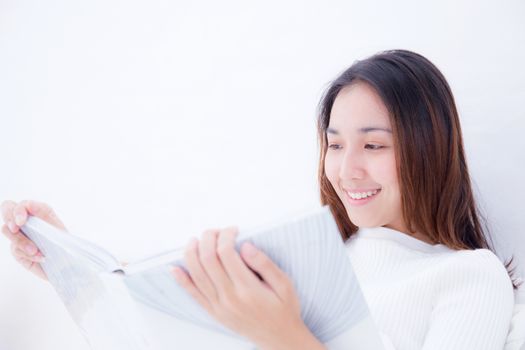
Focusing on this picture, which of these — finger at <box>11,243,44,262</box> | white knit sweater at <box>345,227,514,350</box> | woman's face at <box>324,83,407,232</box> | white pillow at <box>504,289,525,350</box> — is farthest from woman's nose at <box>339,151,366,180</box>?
finger at <box>11,243,44,262</box>

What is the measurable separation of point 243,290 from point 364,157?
0.56 meters

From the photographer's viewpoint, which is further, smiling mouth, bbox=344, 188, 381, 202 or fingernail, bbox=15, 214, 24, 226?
smiling mouth, bbox=344, 188, 381, 202

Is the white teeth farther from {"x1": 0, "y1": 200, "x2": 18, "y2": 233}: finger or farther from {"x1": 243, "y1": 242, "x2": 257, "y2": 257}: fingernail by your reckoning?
{"x1": 0, "y1": 200, "x2": 18, "y2": 233}: finger

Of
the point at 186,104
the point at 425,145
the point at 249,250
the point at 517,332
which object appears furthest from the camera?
the point at 186,104

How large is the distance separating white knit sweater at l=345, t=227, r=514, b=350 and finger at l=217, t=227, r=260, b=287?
18.5 inches

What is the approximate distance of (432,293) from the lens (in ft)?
3.59

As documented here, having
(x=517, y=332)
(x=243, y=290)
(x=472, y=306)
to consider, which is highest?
(x=243, y=290)

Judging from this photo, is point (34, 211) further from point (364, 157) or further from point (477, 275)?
point (477, 275)

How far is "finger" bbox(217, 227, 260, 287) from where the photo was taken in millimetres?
662

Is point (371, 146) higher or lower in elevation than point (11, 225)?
lower

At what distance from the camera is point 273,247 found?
684mm

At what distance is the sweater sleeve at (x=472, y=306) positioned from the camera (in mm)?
967

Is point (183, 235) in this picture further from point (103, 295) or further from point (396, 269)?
point (103, 295)

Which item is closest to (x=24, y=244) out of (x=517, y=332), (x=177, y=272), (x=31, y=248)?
(x=31, y=248)
